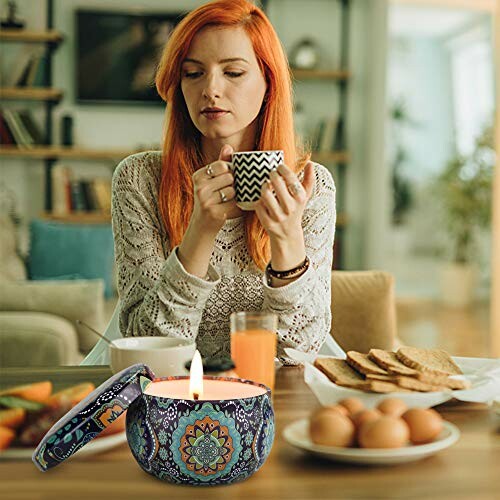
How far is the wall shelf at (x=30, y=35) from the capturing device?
4820mm

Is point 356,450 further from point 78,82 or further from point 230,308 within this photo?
point 78,82

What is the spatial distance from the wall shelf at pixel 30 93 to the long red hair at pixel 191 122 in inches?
136

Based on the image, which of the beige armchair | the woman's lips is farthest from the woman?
the beige armchair

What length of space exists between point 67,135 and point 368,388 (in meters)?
4.31

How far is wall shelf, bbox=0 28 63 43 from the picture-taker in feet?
15.8

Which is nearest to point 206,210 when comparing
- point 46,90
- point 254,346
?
point 254,346

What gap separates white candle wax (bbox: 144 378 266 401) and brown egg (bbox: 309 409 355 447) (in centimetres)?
6

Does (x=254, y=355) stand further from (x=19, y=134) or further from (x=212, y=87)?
(x=19, y=134)

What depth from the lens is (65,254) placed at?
3574 mm

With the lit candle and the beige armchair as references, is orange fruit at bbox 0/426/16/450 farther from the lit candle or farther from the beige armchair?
the beige armchair

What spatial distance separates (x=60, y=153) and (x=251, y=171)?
154 inches

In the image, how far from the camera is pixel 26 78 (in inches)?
191

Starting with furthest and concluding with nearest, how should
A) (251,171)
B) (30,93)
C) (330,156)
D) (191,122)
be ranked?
(330,156), (30,93), (191,122), (251,171)

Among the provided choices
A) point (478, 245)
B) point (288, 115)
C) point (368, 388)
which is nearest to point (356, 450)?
point (368, 388)
